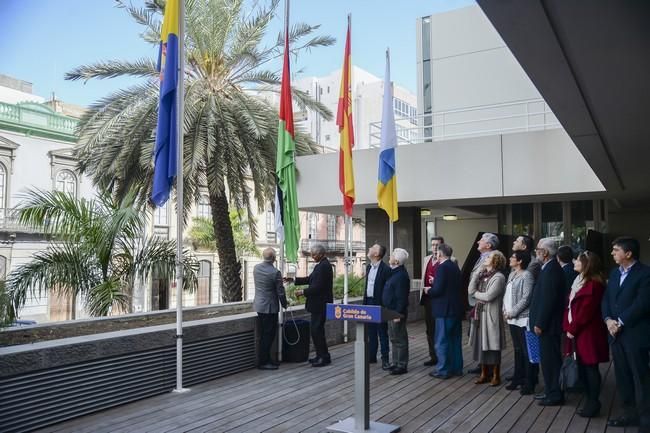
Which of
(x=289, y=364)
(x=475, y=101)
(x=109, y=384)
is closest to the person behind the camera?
(x=109, y=384)

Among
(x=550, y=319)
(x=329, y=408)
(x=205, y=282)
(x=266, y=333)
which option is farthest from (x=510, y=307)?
(x=205, y=282)

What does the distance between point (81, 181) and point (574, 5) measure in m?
35.5

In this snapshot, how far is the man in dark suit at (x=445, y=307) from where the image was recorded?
24.5 ft

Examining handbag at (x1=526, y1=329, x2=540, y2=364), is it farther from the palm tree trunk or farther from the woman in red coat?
the palm tree trunk

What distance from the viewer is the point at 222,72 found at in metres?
14.6

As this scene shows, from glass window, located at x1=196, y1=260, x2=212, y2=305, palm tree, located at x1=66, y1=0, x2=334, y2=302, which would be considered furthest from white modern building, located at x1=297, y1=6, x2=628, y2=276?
glass window, located at x1=196, y1=260, x2=212, y2=305

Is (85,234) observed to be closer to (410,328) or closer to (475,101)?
(410,328)

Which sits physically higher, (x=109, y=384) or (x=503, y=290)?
(x=503, y=290)

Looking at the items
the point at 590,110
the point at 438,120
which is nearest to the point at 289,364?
the point at 590,110

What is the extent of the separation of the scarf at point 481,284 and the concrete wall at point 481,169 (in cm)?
471

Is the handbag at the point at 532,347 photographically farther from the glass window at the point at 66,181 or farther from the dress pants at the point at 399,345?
the glass window at the point at 66,181

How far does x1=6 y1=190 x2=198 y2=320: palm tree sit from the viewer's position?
923 centimetres

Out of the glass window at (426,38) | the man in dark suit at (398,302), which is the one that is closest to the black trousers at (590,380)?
the man in dark suit at (398,302)

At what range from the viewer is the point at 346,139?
9.99 metres
